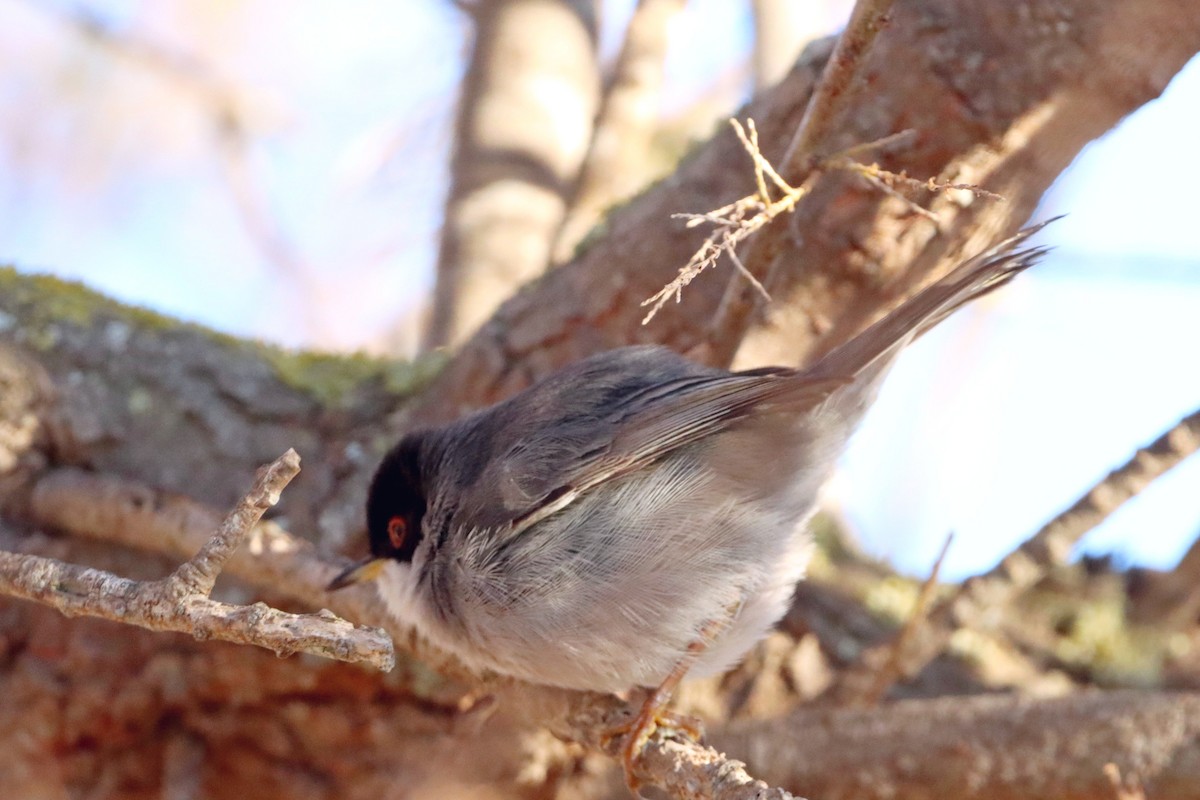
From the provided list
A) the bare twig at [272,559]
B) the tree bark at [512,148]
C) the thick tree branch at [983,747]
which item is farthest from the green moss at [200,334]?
the thick tree branch at [983,747]

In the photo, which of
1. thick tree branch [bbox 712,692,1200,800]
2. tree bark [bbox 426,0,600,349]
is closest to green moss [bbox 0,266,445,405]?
tree bark [bbox 426,0,600,349]

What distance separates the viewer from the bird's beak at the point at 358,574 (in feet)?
11.1

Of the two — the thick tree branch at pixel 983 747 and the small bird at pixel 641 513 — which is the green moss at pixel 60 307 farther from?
the thick tree branch at pixel 983 747

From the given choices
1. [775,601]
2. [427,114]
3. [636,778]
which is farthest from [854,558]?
[427,114]

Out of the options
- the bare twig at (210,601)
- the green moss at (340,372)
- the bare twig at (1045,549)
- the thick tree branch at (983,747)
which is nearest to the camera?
the bare twig at (210,601)

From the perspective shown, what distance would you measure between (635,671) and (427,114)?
4.85 m

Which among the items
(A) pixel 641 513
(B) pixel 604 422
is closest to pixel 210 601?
(A) pixel 641 513

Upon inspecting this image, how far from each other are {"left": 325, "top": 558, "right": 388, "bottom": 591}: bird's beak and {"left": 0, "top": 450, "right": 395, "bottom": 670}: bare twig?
4.02 ft

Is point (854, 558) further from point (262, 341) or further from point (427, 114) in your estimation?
point (427, 114)

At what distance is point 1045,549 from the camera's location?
12.5ft

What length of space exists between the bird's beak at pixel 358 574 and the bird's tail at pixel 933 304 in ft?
4.91

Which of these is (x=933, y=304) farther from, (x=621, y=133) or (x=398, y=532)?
(x=621, y=133)

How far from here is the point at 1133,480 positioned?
12.1ft

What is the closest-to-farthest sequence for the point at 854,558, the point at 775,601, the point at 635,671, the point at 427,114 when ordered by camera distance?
1. the point at 635,671
2. the point at 775,601
3. the point at 854,558
4. the point at 427,114
